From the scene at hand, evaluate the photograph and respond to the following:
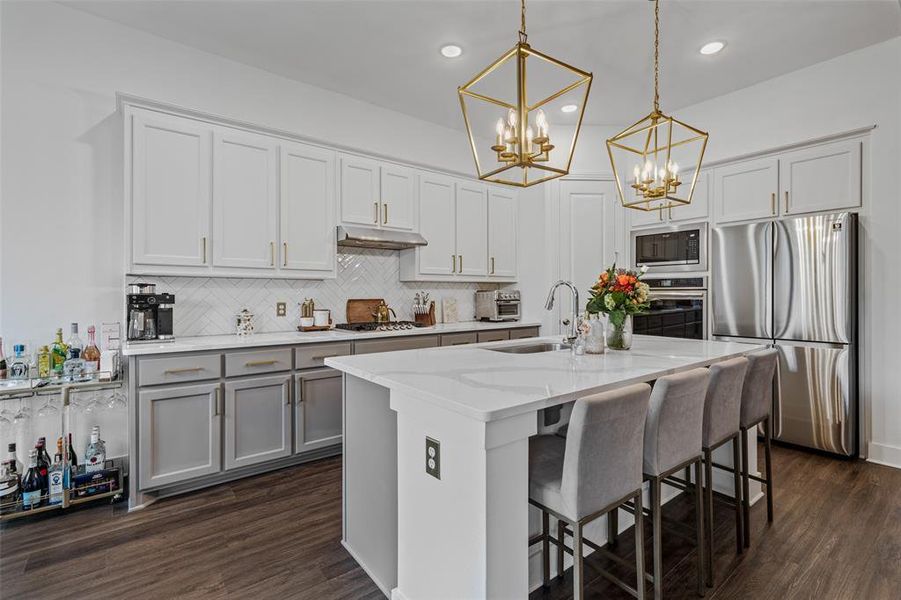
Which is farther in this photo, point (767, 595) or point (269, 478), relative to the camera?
point (269, 478)

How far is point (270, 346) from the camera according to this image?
2.99 meters

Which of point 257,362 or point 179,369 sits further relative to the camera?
point 257,362

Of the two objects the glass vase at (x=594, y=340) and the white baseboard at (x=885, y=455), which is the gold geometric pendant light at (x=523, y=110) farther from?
the white baseboard at (x=885, y=455)

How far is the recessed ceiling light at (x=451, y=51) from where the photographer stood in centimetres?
316

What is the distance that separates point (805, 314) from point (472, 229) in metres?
2.92

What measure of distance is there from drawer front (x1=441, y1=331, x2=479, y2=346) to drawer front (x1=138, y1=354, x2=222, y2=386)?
1792 millimetres

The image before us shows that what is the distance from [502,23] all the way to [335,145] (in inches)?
62.9

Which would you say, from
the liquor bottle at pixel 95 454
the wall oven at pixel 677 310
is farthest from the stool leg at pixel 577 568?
the wall oven at pixel 677 310

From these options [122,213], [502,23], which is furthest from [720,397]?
[122,213]

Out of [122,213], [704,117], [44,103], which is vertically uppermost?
[704,117]

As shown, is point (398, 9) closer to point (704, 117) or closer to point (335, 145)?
point (335, 145)

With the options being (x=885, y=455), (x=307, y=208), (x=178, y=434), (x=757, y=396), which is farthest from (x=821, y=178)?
(x=178, y=434)

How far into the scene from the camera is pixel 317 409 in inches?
126

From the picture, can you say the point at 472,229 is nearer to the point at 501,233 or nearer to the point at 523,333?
the point at 501,233
